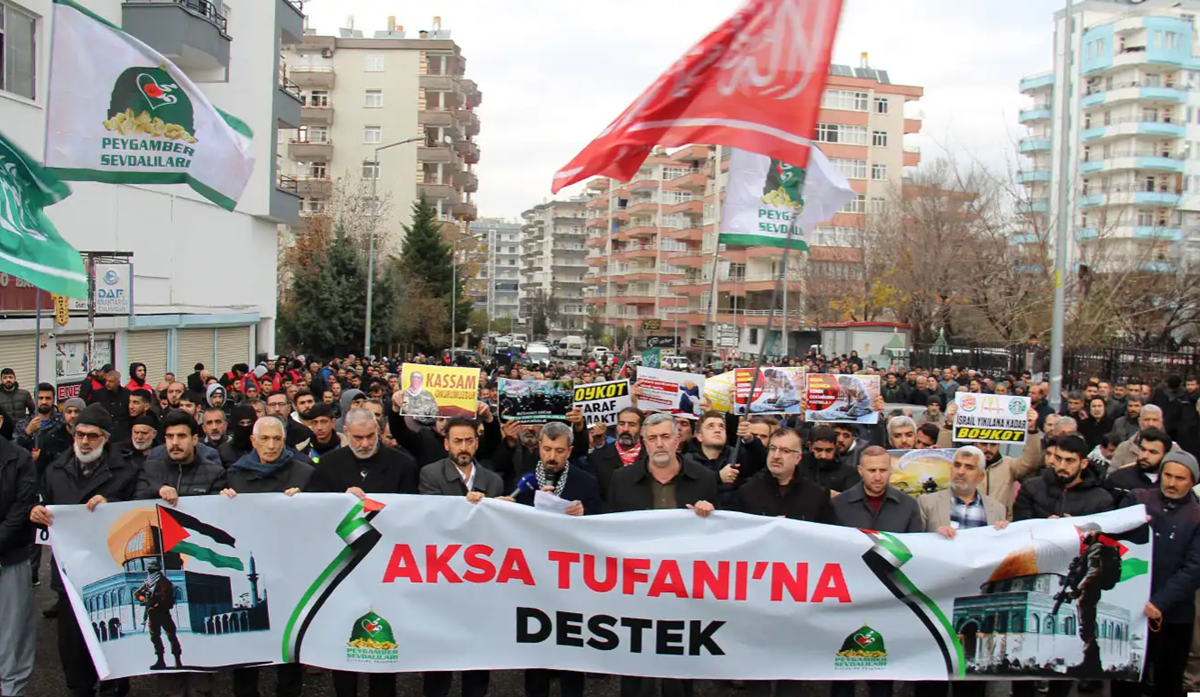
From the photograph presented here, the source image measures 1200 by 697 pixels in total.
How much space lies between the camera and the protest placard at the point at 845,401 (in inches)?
414

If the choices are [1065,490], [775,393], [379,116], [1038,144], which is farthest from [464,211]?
[1065,490]

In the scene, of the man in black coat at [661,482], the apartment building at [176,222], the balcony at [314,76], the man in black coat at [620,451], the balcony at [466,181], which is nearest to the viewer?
the man in black coat at [661,482]

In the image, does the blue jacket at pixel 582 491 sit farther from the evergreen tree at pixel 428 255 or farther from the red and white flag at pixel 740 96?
the evergreen tree at pixel 428 255

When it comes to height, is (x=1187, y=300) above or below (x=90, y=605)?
above

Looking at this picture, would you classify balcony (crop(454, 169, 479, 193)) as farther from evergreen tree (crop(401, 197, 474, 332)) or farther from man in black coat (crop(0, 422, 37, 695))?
man in black coat (crop(0, 422, 37, 695))

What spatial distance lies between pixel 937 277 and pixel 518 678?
40218mm

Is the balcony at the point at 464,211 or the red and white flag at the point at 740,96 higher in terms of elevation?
the balcony at the point at 464,211

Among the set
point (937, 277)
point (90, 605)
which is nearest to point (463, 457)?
point (90, 605)

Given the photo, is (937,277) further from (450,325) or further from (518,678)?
(518,678)

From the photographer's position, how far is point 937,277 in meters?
43.9

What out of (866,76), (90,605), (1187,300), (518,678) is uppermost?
(866,76)

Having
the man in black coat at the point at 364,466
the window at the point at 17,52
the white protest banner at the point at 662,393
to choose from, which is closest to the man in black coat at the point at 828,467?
the white protest banner at the point at 662,393

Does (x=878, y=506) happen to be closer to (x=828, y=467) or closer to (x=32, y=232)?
(x=828, y=467)

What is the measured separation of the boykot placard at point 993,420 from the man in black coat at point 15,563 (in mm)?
7041
